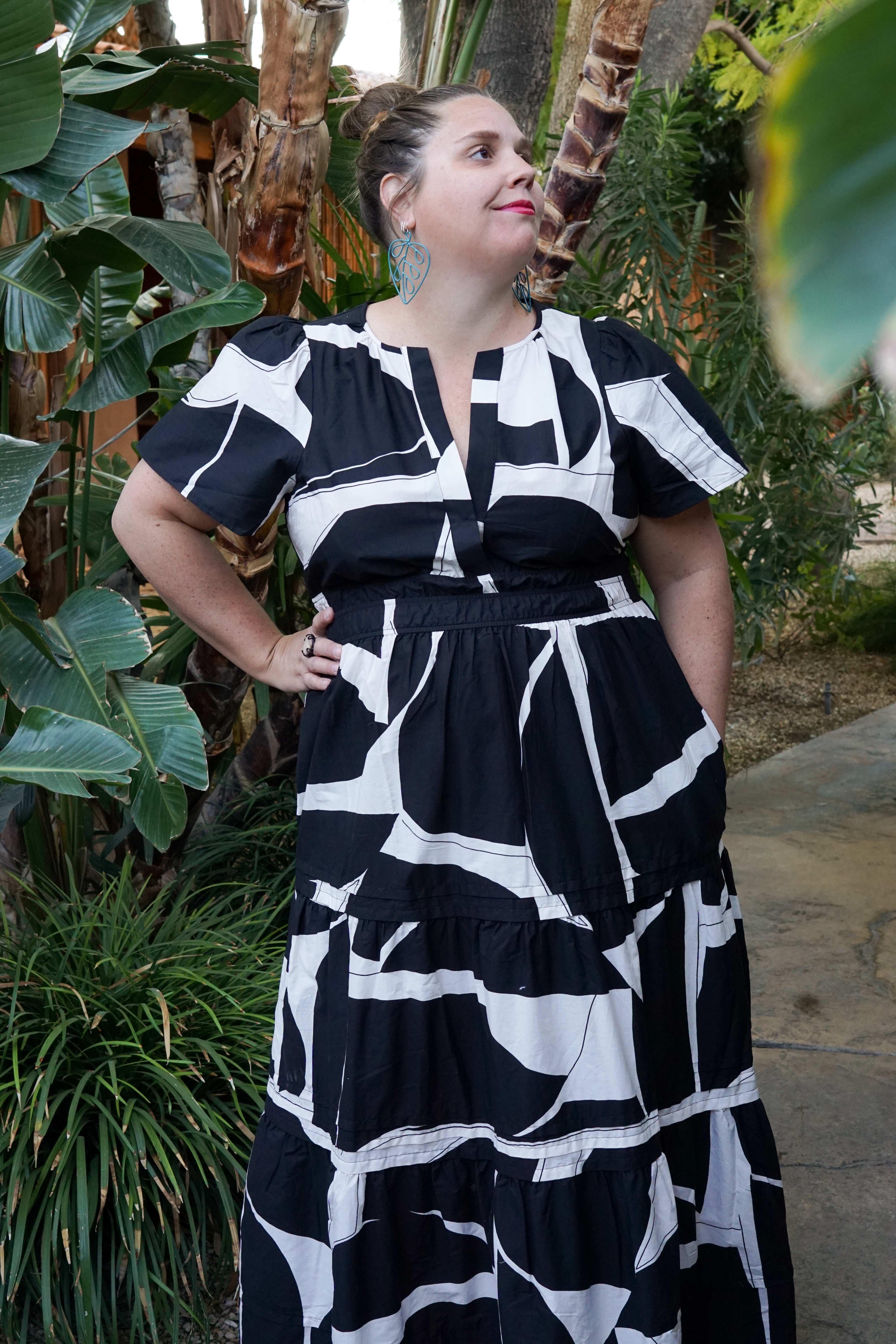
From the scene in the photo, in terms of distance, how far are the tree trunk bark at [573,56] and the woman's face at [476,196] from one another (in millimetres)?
2844

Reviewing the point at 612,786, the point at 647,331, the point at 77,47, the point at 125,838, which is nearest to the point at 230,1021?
the point at 125,838

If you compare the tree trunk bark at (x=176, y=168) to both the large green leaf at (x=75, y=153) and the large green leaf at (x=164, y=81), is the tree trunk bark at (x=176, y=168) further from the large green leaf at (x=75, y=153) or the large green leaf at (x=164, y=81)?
the large green leaf at (x=75, y=153)

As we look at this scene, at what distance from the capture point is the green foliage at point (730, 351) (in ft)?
13.4

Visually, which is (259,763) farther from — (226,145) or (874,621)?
(874,621)

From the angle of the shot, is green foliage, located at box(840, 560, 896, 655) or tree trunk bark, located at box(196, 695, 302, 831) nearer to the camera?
tree trunk bark, located at box(196, 695, 302, 831)

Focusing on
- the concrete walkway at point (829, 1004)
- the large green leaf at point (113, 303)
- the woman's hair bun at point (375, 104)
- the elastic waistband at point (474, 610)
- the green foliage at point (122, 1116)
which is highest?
the woman's hair bun at point (375, 104)

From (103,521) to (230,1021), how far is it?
1176 mm

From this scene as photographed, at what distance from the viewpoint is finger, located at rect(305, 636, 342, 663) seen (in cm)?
158

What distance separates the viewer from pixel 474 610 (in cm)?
152

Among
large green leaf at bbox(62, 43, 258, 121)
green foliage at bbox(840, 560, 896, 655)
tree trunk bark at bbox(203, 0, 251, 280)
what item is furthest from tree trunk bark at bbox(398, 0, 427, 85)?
green foliage at bbox(840, 560, 896, 655)

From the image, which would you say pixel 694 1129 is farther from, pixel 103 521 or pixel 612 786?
pixel 103 521

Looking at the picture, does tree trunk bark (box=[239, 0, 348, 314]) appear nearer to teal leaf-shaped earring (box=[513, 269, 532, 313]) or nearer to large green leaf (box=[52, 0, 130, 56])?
large green leaf (box=[52, 0, 130, 56])

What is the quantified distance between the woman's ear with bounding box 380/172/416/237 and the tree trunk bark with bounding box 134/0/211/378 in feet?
4.23

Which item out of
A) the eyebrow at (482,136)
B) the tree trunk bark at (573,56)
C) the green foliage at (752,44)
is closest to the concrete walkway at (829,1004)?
the eyebrow at (482,136)
